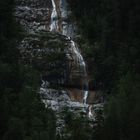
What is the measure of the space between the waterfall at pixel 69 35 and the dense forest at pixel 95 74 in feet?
2.60

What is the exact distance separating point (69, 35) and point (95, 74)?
7629mm

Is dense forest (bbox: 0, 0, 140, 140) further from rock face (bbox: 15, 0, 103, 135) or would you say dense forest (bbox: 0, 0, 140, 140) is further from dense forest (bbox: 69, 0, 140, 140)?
rock face (bbox: 15, 0, 103, 135)

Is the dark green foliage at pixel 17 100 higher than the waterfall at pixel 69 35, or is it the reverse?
the waterfall at pixel 69 35

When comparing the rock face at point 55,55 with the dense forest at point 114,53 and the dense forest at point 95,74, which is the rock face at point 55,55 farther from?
the dense forest at point 114,53

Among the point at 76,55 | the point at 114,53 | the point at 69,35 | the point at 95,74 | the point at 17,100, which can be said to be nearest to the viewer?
the point at 17,100

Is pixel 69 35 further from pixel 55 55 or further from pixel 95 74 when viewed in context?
pixel 95 74

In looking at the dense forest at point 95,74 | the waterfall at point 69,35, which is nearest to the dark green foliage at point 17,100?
the dense forest at point 95,74

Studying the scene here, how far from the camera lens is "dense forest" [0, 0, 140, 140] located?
1750 inches

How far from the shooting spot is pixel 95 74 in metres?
57.3

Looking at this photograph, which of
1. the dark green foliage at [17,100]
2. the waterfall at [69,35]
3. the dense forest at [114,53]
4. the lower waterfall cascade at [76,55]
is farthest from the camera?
the waterfall at [69,35]

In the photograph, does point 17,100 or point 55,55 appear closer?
point 17,100

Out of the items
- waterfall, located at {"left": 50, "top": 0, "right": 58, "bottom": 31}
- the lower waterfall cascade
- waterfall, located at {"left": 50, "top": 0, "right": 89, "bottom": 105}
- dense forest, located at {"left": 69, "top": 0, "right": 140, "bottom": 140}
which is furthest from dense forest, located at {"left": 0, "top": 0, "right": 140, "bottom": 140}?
waterfall, located at {"left": 50, "top": 0, "right": 58, "bottom": 31}

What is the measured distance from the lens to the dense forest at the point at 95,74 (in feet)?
146

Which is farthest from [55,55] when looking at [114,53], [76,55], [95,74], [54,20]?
[54,20]
